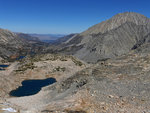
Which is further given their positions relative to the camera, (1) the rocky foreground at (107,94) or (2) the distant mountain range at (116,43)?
(2) the distant mountain range at (116,43)

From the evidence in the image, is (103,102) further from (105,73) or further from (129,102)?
(105,73)

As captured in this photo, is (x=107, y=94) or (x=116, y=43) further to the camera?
(x=116, y=43)

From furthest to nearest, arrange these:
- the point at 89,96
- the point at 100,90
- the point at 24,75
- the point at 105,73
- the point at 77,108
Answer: the point at 24,75 < the point at 105,73 < the point at 100,90 < the point at 89,96 < the point at 77,108

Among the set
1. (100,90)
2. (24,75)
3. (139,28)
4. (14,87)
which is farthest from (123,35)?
(100,90)

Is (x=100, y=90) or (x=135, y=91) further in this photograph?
(x=100, y=90)

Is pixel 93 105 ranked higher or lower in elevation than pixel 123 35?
lower

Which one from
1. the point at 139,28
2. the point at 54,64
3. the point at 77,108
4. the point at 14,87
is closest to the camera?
the point at 77,108

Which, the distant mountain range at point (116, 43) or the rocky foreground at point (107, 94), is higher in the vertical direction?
the distant mountain range at point (116, 43)

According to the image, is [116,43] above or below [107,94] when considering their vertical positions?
above

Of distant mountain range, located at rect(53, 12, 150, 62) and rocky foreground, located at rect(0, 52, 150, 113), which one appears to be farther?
distant mountain range, located at rect(53, 12, 150, 62)

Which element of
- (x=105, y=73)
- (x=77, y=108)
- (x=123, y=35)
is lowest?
(x=77, y=108)

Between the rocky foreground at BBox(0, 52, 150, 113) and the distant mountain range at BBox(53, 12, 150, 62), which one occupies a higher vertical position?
the distant mountain range at BBox(53, 12, 150, 62)
